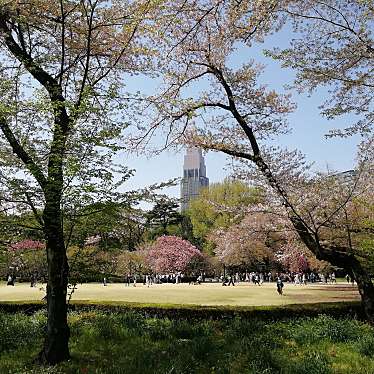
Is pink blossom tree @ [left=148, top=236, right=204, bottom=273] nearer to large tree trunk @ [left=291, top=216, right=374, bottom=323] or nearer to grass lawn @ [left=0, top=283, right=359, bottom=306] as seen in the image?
grass lawn @ [left=0, top=283, right=359, bottom=306]

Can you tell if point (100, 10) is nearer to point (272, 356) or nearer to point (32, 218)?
point (32, 218)

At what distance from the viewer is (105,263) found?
343 inches

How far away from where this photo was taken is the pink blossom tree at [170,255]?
5222 centimetres

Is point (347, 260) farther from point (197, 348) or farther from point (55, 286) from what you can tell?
point (55, 286)

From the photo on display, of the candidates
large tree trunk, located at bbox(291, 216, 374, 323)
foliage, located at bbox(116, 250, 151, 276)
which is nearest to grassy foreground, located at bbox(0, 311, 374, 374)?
large tree trunk, located at bbox(291, 216, 374, 323)

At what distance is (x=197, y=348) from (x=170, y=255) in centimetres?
4485

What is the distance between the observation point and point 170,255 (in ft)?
172

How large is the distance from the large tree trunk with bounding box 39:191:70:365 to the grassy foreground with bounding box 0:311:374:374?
311 millimetres

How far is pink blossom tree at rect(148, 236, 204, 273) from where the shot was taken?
52.2 m

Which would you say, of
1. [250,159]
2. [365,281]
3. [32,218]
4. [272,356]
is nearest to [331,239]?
[365,281]

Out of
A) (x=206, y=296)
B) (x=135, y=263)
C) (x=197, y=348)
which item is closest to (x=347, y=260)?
(x=197, y=348)

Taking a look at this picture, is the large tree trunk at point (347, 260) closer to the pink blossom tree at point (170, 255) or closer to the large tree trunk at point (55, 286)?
the large tree trunk at point (55, 286)

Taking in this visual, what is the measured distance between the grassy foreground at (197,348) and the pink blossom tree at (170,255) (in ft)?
135

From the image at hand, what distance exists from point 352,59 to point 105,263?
19.1ft
